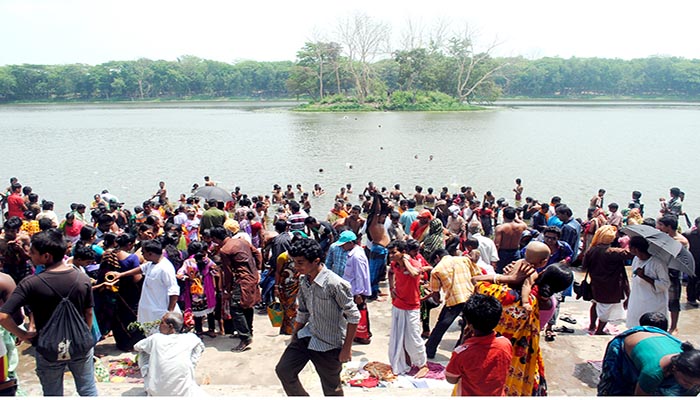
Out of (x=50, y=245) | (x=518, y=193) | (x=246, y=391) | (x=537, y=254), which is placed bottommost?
(x=518, y=193)

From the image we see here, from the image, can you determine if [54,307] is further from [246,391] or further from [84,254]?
[84,254]

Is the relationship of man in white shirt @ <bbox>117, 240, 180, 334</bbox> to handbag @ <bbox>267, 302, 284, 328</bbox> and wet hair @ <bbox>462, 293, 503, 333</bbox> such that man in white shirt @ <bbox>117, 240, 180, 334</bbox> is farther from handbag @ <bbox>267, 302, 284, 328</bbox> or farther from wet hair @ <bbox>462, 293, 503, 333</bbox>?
Answer: wet hair @ <bbox>462, 293, 503, 333</bbox>

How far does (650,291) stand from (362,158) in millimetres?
24987

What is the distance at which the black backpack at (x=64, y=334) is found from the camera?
4230mm

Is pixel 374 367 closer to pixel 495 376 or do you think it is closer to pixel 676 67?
pixel 495 376

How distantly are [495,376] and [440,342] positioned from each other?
11.9ft

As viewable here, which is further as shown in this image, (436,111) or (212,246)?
(436,111)

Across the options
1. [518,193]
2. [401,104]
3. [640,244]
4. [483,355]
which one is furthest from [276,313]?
[401,104]

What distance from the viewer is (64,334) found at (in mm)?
4266

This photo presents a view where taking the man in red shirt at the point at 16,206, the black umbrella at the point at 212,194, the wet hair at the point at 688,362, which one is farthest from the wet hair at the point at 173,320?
the man in red shirt at the point at 16,206

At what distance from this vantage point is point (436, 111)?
6906 cm

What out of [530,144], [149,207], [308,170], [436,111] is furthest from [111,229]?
[436,111]

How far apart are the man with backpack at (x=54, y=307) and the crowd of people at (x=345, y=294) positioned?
14 mm

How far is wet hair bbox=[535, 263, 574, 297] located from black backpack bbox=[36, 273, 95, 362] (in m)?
3.75
